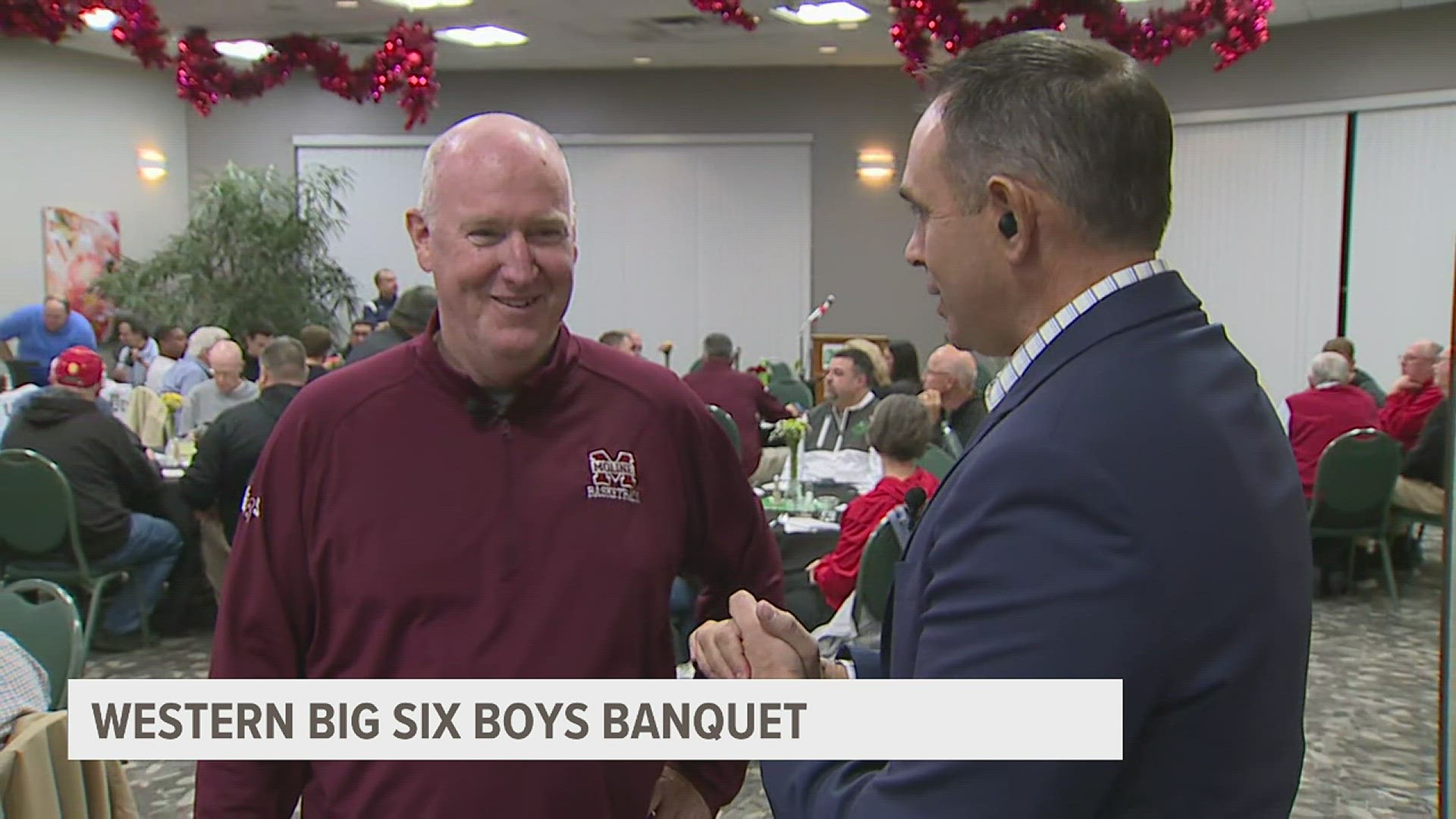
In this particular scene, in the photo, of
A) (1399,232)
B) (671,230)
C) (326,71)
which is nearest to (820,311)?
(326,71)

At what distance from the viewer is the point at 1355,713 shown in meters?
4.95

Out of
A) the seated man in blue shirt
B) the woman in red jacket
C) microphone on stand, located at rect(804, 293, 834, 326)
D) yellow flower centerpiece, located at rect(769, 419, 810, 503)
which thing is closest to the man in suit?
the woman in red jacket

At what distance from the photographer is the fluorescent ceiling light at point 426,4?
9023 mm

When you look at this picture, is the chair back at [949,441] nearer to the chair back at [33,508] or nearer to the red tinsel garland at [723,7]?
the red tinsel garland at [723,7]

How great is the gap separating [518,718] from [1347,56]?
10525 millimetres

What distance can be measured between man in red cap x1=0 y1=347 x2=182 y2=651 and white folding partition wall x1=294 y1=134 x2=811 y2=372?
7.84 meters

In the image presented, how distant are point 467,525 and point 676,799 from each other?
0.47 meters

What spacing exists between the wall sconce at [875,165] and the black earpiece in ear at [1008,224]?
483 inches

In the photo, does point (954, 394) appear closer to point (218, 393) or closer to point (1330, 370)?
point (1330, 370)

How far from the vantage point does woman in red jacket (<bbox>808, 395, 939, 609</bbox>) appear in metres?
3.96

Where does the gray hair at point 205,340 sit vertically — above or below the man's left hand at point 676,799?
above

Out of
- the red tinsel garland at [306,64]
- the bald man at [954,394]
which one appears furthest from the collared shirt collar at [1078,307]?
the red tinsel garland at [306,64]

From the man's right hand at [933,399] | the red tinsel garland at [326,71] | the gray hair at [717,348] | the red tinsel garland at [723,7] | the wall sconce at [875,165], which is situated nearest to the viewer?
the man's right hand at [933,399]

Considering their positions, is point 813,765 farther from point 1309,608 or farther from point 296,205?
point 296,205
